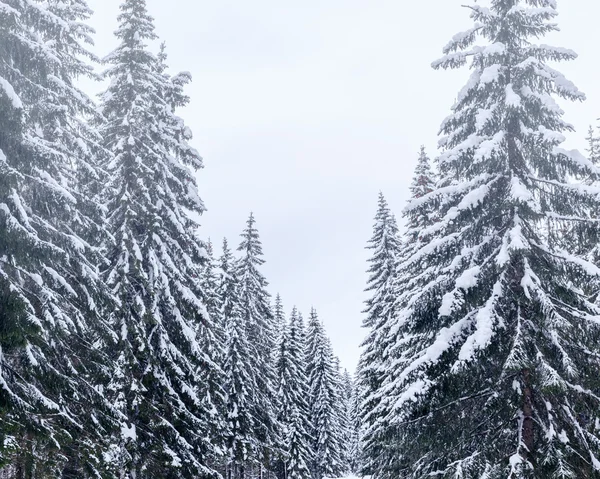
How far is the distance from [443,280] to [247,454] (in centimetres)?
2290

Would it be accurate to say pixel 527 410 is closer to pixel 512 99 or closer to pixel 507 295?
pixel 507 295

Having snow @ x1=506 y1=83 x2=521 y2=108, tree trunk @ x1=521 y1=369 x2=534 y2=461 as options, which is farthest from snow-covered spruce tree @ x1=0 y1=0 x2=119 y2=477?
snow @ x1=506 y1=83 x2=521 y2=108

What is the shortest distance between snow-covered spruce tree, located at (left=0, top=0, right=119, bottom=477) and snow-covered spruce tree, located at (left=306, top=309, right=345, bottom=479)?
37473 mm

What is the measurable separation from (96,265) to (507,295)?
12.2 m

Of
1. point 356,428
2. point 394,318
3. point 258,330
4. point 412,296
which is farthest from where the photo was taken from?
point 356,428

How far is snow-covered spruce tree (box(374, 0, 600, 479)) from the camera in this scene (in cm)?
1028

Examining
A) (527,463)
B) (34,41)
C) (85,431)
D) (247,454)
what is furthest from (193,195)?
(247,454)

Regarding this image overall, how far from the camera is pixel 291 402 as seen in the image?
43.8 meters

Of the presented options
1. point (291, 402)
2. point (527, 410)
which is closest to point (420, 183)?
point (527, 410)

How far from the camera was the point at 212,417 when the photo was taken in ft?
60.3

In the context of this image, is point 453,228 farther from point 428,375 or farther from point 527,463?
point 527,463

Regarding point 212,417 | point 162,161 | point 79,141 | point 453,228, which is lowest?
point 212,417

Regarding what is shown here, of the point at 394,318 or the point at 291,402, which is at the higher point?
the point at 291,402

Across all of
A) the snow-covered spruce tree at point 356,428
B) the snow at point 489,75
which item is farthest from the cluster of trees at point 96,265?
the snow-covered spruce tree at point 356,428
